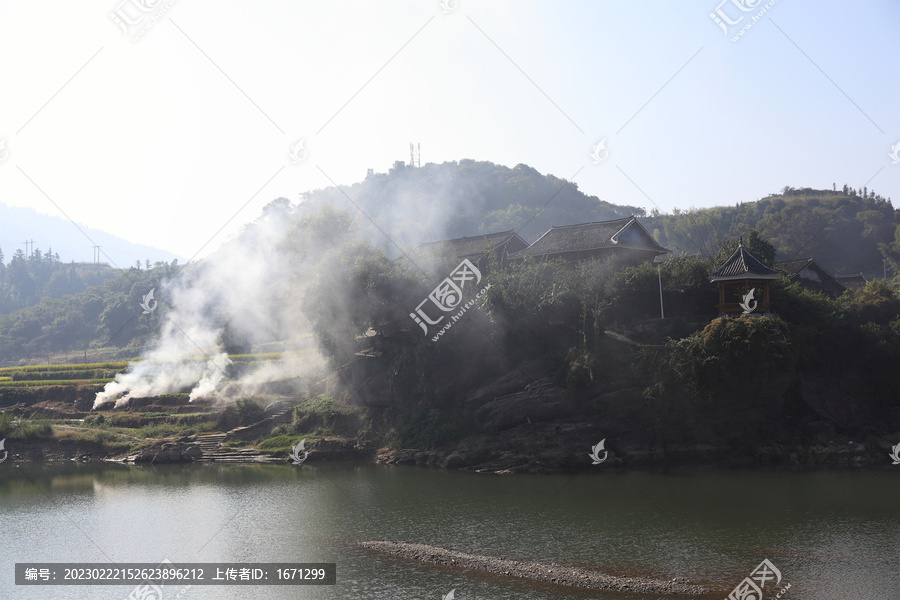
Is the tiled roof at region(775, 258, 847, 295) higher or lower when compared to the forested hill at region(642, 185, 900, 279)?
lower

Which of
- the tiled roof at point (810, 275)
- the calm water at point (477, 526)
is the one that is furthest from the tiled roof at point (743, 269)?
the tiled roof at point (810, 275)

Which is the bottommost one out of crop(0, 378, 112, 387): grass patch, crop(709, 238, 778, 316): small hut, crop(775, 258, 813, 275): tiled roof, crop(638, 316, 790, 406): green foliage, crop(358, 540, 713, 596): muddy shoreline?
crop(358, 540, 713, 596): muddy shoreline

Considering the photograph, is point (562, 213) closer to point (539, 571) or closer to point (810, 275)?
point (810, 275)

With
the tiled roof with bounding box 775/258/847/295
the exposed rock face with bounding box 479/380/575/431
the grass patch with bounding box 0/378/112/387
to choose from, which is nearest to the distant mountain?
the grass patch with bounding box 0/378/112/387

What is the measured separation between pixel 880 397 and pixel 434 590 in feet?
93.9

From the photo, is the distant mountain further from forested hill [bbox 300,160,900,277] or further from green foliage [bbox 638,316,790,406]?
green foliage [bbox 638,316,790,406]

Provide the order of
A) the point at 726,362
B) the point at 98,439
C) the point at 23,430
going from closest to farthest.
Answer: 1. the point at 726,362
2. the point at 98,439
3. the point at 23,430

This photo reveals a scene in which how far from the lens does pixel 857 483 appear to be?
87.0 feet

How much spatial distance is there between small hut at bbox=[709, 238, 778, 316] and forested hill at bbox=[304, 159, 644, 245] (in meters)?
71.4

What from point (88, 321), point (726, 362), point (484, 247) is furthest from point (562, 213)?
point (726, 362)

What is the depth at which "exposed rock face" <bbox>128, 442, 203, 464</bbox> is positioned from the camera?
39.8 metres

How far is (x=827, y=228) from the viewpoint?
8512 centimetres

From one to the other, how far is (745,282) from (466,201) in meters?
93.3

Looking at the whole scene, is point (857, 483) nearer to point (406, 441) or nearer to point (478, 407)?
point (478, 407)
